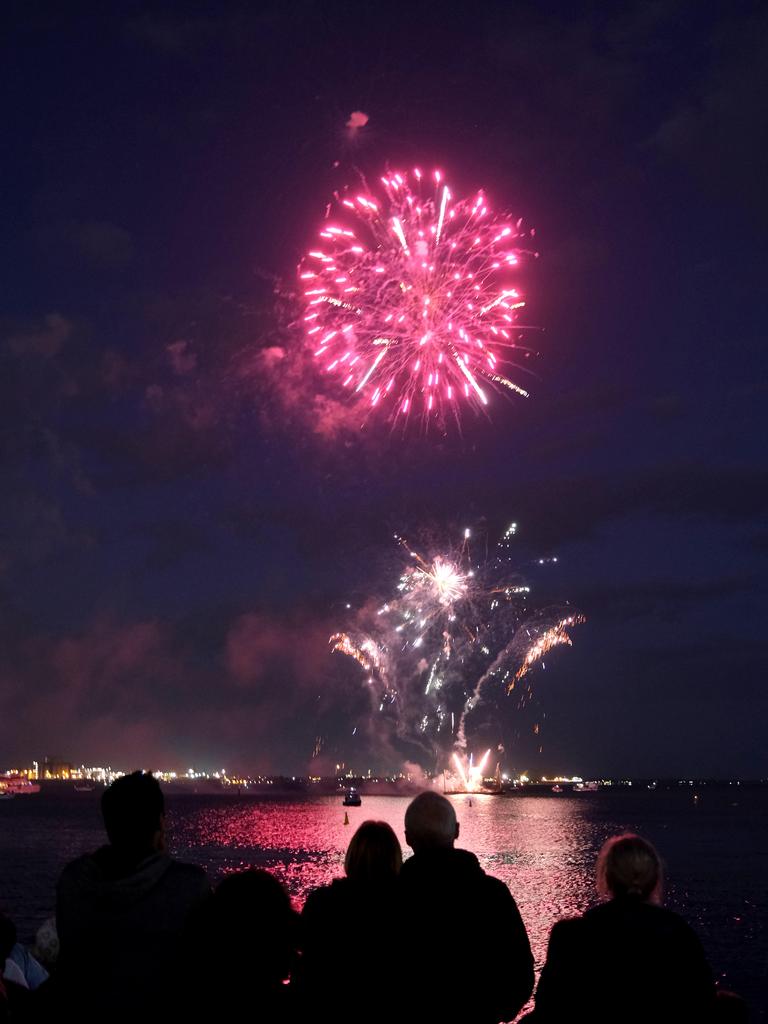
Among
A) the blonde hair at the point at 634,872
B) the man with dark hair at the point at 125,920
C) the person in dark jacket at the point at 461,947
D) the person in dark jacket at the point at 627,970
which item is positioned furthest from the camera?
the blonde hair at the point at 634,872

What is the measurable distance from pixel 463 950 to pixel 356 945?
1.73 ft

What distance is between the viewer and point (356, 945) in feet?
A: 15.9

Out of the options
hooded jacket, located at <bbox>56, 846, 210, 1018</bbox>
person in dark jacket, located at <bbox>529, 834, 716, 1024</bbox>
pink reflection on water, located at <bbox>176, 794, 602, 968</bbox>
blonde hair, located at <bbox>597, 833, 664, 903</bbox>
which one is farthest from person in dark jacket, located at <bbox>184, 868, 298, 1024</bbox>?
pink reflection on water, located at <bbox>176, 794, 602, 968</bbox>

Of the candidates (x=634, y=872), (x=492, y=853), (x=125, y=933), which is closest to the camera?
(x=125, y=933)

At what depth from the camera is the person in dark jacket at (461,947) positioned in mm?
4887

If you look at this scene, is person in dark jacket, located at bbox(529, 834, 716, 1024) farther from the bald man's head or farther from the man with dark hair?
the man with dark hair

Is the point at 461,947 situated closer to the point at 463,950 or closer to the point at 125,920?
the point at 463,950

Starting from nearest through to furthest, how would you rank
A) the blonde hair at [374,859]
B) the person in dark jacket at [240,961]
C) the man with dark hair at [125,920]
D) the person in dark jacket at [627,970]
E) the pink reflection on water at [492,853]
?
the person in dark jacket at [240,961]
the man with dark hair at [125,920]
the person in dark jacket at [627,970]
the blonde hair at [374,859]
the pink reflection on water at [492,853]

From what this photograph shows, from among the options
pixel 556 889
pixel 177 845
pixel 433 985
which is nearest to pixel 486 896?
pixel 433 985

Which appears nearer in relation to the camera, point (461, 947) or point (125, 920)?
point (125, 920)

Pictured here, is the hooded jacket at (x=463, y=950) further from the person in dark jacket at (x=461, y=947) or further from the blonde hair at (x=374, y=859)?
the blonde hair at (x=374, y=859)

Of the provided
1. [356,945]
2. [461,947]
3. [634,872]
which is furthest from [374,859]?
[634,872]

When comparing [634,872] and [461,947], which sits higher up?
[634,872]

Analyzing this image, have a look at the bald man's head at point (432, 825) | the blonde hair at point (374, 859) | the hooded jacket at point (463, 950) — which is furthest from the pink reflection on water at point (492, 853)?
the blonde hair at point (374, 859)
